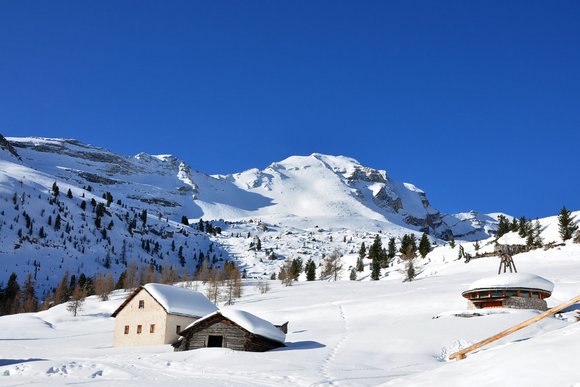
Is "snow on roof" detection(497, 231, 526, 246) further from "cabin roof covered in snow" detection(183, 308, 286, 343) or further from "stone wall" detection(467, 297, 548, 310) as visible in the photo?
"cabin roof covered in snow" detection(183, 308, 286, 343)

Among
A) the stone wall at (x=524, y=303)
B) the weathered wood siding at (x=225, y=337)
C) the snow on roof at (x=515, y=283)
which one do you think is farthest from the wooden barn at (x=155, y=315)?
the stone wall at (x=524, y=303)

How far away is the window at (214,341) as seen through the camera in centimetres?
4256

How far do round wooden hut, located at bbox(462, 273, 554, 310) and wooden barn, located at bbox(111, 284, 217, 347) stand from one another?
82.9 ft

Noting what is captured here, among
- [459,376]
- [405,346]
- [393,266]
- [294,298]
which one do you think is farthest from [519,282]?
[393,266]

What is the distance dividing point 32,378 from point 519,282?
41.0m

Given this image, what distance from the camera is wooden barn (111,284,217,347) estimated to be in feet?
174

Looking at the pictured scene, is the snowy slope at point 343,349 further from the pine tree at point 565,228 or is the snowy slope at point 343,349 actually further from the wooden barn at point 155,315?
the pine tree at point 565,228

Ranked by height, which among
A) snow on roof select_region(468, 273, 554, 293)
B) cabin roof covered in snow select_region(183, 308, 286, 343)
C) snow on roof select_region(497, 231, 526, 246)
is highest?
snow on roof select_region(497, 231, 526, 246)

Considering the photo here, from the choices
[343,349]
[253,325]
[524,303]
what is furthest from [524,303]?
[253,325]

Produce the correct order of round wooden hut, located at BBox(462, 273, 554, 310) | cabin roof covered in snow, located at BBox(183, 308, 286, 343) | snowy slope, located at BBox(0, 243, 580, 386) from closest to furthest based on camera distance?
1. snowy slope, located at BBox(0, 243, 580, 386)
2. cabin roof covered in snow, located at BBox(183, 308, 286, 343)
3. round wooden hut, located at BBox(462, 273, 554, 310)

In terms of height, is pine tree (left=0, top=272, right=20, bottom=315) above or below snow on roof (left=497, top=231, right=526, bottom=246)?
below

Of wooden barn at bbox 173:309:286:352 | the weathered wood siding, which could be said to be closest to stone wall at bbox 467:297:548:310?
wooden barn at bbox 173:309:286:352

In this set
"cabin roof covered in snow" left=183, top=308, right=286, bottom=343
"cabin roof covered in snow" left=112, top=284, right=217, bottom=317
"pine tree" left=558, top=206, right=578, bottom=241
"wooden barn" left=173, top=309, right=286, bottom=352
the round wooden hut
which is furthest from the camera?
"pine tree" left=558, top=206, right=578, bottom=241

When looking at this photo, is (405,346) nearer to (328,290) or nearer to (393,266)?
(328,290)
